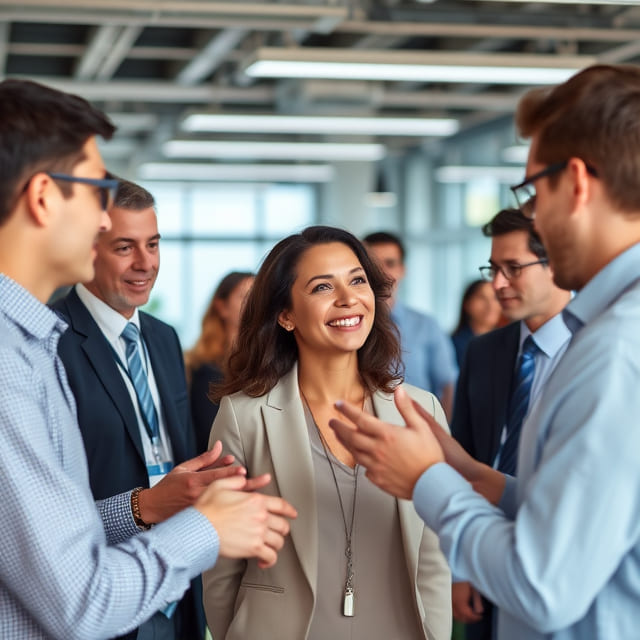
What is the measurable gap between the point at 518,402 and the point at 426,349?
269cm

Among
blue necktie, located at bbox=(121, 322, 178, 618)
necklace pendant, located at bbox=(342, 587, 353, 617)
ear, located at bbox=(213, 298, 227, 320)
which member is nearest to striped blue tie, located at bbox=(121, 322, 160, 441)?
blue necktie, located at bbox=(121, 322, 178, 618)

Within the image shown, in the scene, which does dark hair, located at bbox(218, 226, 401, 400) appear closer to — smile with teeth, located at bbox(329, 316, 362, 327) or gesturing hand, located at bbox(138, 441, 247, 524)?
smile with teeth, located at bbox(329, 316, 362, 327)

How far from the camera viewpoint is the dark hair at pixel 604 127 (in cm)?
152

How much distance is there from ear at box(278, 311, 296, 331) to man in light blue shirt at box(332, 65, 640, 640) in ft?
3.68

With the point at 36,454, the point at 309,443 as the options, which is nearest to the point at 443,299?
the point at 309,443

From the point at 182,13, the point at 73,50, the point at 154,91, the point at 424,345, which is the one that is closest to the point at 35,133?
the point at 424,345

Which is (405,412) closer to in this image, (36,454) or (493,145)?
(36,454)

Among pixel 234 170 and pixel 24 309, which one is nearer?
pixel 24 309

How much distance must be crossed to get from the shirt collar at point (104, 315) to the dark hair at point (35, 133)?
1.52 m

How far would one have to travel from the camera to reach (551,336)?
3.34 metres

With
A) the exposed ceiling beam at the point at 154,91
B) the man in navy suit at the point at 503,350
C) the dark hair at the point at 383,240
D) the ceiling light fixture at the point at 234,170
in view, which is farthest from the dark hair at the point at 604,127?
the ceiling light fixture at the point at 234,170

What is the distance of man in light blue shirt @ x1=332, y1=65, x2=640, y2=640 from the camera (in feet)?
4.63

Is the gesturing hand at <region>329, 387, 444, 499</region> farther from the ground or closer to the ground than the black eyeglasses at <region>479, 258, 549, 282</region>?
closer to the ground

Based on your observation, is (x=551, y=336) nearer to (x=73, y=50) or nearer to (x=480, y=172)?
(x=73, y=50)
